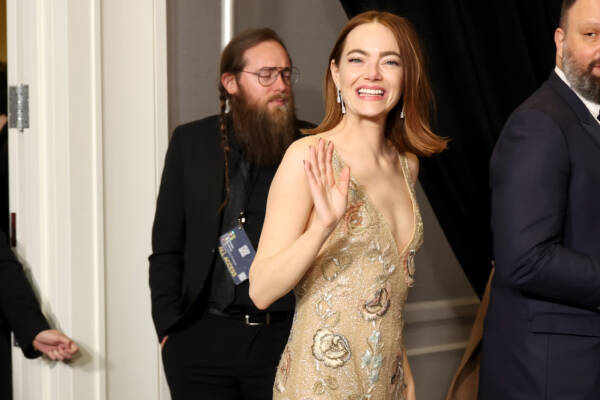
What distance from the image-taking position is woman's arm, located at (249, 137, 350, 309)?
5.77ft

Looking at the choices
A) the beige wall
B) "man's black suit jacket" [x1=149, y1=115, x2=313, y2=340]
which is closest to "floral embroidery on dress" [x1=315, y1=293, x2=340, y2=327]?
"man's black suit jacket" [x1=149, y1=115, x2=313, y2=340]

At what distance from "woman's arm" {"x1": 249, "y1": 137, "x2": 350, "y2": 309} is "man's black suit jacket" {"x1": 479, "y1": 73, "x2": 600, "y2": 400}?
2.05ft

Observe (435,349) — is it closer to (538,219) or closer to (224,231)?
(224,231)

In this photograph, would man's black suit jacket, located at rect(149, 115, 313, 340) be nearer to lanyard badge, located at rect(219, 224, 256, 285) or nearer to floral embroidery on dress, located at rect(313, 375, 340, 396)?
lanyard badge, located at rect(219, 224, 256, 285)

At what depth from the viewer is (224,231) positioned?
8.98ft

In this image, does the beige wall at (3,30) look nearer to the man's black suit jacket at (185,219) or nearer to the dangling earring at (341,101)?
the man's black suit jacket at (185,219)

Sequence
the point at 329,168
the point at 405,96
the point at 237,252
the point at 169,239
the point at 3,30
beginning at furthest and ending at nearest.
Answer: the point at 3,30 < the point at 169,239 < the point at 237,252 < the point at 405,96 < the point at 329,168

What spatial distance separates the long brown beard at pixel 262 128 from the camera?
2775mm

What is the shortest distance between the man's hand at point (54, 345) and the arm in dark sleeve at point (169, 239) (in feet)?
1.18

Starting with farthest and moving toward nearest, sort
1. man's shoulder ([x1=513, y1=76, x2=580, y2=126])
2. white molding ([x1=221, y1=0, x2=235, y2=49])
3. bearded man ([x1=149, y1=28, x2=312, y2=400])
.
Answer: white molding ([x1=221, y1=0, x2=235, y2=49]) < bearded man ([x1=149, y1=28, x2=312, y2=400]) < man's shoulder ([x1=513, y1=76, x2=580, y2=126])

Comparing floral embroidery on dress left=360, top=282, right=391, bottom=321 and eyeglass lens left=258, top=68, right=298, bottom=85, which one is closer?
floral embroidery on dress left=360, top=282, right=391, bottom=321

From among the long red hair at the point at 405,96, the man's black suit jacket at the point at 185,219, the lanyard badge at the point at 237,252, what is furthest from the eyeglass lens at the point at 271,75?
the long red hair at the point at 405,96

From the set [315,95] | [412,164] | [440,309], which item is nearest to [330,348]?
[412,164]

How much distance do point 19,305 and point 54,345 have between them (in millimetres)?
199
